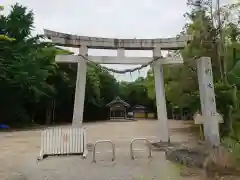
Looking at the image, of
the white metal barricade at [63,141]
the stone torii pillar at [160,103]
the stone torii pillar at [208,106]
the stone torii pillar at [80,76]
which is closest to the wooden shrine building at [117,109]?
the stone torii pillar at [160,103]

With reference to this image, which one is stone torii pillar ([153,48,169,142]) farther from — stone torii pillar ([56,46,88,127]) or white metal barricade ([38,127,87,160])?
white metal barricade ([38,127,87,160])

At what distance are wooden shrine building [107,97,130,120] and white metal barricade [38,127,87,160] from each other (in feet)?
141

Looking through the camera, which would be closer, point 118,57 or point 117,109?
point 118,57

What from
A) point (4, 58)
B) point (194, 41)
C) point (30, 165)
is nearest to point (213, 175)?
point (30, 165)

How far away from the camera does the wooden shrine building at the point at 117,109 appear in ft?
173

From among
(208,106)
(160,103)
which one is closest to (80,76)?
(160,103)

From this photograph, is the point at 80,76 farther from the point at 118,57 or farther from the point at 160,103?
the point at 160,103

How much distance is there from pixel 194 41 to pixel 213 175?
882cm

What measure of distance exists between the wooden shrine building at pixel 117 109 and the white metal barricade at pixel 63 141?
141 feet

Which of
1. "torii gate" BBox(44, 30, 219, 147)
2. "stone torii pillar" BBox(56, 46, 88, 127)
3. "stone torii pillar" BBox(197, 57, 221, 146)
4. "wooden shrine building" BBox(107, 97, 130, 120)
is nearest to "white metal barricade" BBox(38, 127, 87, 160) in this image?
"torii gate" BBox(44, 30, 219, 147)

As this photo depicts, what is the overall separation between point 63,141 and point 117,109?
1741 inches

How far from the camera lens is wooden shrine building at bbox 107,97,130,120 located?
52625 millimetres

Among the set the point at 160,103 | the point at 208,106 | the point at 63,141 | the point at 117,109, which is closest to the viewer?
the point at 208,106

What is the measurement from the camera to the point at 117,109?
53469mm
